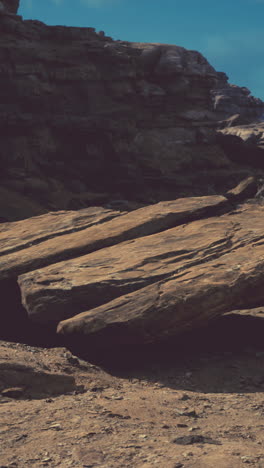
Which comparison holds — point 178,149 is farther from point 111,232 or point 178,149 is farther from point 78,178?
point 111,232

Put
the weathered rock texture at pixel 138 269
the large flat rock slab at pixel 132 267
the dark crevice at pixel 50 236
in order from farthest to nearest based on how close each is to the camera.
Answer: the dark crevice at pixel 50 236 < the large flat rock slab at pixel 132 267 < the weathered rock texture at pixel 138 269

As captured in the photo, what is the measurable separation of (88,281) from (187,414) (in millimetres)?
4251

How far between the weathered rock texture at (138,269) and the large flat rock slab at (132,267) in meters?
0.02

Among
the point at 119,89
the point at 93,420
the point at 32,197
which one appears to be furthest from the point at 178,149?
the point at 93,420

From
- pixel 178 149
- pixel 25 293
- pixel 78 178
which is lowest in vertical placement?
pixel 25 293

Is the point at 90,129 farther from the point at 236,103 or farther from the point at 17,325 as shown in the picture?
the point at 236,103

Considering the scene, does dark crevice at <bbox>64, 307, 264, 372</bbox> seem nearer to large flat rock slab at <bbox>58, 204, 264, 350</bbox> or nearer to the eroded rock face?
large flat rock slab at <bbox>58, 204, 264, 350</bbox>

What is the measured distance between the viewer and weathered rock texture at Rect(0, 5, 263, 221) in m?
43.1

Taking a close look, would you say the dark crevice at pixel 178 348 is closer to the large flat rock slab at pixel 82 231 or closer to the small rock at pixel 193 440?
the large flat rock slab at pixel 82 231

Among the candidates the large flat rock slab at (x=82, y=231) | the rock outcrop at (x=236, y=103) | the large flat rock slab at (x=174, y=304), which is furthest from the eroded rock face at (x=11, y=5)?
the large flat rock slab at (x=174, y=304)

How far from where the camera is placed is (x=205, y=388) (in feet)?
31.8

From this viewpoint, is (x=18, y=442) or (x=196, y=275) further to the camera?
(x=196, y=275)

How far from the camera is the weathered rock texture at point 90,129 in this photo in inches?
1697

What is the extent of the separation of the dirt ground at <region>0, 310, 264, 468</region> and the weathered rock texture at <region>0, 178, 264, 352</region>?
884mm
